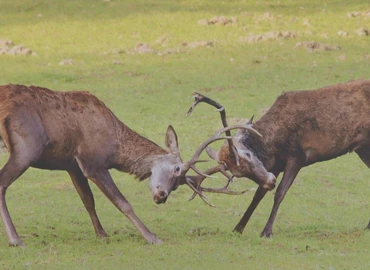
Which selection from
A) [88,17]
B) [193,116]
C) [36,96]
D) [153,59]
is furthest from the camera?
[88,17]

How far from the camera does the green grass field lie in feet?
34.8

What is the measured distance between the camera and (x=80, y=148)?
1143cm

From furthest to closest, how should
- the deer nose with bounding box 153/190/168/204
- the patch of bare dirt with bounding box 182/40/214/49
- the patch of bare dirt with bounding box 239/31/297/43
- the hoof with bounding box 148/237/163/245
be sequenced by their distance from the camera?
1. the patch of bare dirt with bounding box 239/31/297/43
2. the patch of bare dirt with bounding box 182/40/214/49
3. the deer nose with bounding box 153/190/168/204
4. the hoof with bounding box 148/237/163/245

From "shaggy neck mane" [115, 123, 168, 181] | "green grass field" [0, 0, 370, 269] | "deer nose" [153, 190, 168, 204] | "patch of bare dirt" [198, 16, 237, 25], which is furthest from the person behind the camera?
"patch of bare dirt" [198, 16, 237, 25]

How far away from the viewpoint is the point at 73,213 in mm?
13609

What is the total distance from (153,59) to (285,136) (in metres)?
12.3

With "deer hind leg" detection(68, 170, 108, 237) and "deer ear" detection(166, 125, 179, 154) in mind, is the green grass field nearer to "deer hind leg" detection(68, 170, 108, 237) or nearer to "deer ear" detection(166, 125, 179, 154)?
"deer hind leg" detection(68, 170, 108, 237)

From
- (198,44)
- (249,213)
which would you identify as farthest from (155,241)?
(198,44)

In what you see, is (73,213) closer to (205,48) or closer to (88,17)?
(205,48)

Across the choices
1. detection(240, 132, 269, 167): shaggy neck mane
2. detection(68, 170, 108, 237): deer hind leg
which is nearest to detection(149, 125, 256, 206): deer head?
detection(240, 132, 269, 167): shaggy neck mane

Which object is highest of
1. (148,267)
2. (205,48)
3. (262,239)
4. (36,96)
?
(36,96)

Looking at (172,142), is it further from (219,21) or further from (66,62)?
(219,21)

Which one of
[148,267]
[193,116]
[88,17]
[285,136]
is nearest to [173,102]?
[193,116]

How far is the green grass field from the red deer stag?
2.05 feet
